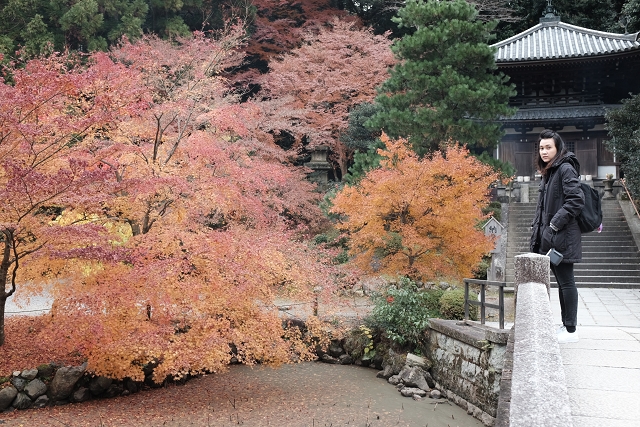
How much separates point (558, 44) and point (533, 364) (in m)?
22.1

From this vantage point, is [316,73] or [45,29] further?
[316,73]

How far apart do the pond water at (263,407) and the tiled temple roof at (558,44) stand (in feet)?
47.7

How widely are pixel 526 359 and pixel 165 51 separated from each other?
18386 mm

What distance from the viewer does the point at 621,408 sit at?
3.51 metres

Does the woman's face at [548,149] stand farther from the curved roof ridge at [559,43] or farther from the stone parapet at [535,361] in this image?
the curved roof ridge at [559,43]

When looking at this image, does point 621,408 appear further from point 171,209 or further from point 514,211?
point 514,211

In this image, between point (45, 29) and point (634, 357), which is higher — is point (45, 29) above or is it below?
above

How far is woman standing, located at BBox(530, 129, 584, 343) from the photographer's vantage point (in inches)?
185

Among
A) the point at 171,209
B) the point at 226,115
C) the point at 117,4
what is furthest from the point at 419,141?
the point at 117,4

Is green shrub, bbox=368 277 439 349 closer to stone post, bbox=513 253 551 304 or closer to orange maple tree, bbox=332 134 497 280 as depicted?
orange maple tree, bbox=332 134 497 280

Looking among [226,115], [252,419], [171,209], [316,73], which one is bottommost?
[252,419]

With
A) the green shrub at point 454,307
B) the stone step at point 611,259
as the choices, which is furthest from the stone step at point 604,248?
the green shrub at point 454,307

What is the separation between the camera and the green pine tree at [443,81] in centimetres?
1494

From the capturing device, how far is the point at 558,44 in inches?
861
